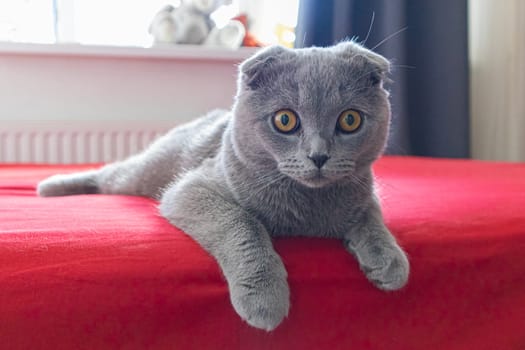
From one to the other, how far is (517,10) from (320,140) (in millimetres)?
1738

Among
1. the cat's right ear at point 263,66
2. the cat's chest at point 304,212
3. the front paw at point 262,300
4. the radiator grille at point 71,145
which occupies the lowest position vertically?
the front paw at point 262,300

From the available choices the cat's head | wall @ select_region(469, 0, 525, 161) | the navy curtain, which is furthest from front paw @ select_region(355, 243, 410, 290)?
wall @ select_region(469, 0, 525, 161)

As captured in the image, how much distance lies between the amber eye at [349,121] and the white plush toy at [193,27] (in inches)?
53.6

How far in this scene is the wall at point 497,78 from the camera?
222cm

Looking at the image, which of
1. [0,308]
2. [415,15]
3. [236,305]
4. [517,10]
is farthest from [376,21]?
[0,308]

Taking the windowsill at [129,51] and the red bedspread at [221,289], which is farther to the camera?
the windowsill at [129,51]

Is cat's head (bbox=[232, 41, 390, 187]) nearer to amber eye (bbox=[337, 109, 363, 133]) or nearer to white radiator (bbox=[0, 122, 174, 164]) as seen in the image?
amber eye (bbox=[337, 109, 363, 133])

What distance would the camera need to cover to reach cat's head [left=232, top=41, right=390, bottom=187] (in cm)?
85

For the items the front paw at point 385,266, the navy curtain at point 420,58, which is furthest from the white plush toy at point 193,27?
the front paw at point 385,266

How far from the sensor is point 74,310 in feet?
2.37

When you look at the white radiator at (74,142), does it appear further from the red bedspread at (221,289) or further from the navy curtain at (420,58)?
the red bedspread at (221,289)

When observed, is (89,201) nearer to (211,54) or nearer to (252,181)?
(252,181)

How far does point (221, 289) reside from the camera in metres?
A: 0.78

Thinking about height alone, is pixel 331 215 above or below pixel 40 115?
below
